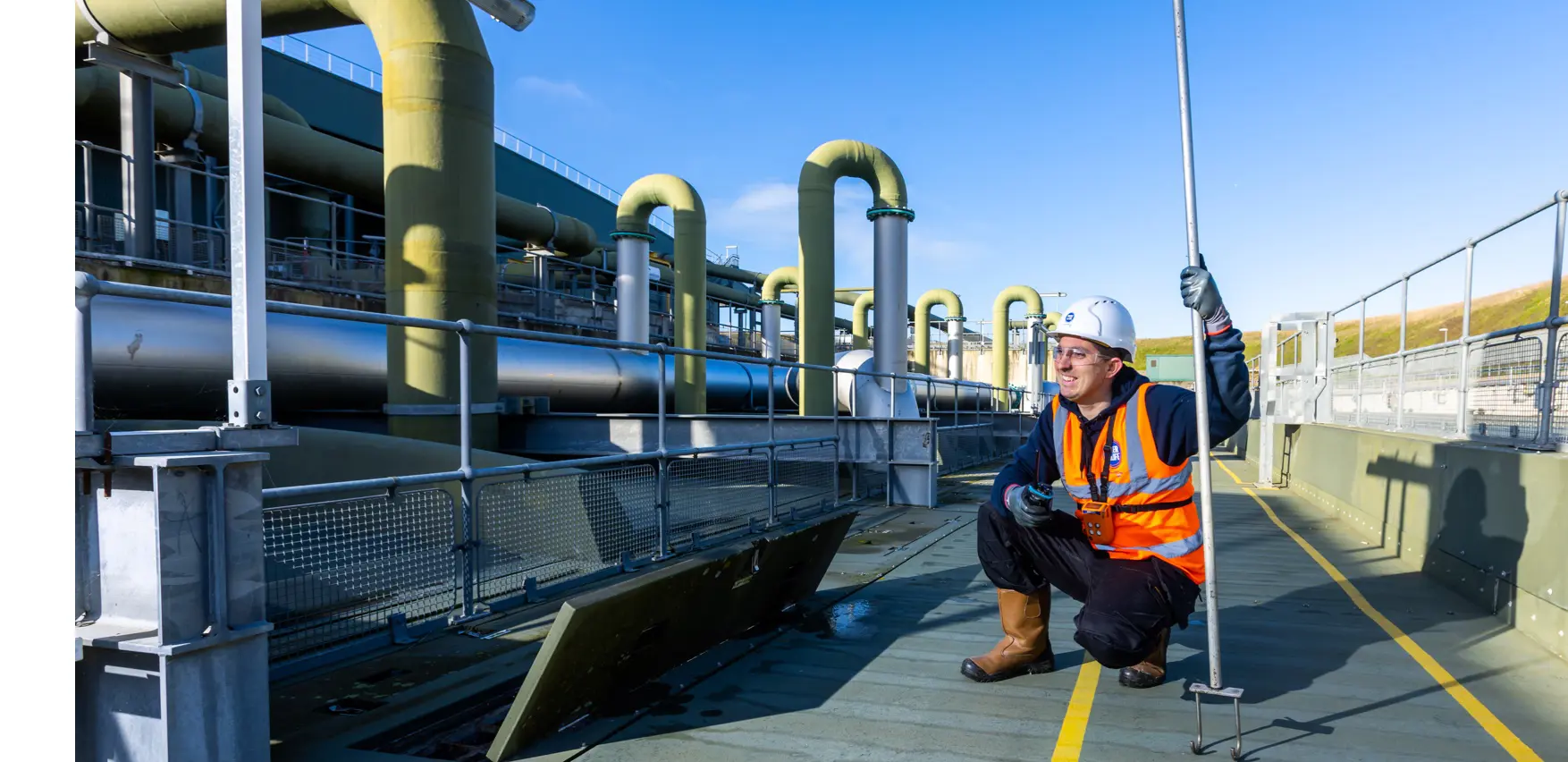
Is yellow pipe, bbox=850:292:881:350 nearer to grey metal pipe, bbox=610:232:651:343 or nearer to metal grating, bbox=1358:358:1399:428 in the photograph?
grey metal pipe, bbox=610:232:651:343

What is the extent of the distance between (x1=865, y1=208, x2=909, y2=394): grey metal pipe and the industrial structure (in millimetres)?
59

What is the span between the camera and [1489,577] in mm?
5645

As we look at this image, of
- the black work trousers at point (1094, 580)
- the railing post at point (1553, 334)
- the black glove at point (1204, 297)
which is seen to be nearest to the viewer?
the black glove at point (1204, 297)

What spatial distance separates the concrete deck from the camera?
11.4 ft

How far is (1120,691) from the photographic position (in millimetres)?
4129

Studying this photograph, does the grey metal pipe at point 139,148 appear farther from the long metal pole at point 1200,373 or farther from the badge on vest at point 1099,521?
the long metal pole at point 1200,373

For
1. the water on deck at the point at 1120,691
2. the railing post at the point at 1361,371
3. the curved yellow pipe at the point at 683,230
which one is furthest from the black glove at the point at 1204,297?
the curved yellow pipe at the point at 683,230

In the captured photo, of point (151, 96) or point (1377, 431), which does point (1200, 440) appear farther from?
point (151, 96)

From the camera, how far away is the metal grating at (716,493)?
7250 millimetres

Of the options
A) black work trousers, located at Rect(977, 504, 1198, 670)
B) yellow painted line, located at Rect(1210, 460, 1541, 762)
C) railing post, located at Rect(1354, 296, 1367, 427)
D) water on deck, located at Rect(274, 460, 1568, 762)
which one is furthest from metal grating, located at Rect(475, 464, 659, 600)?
railing post, located at Rect(1354, 296, 1367, 427)

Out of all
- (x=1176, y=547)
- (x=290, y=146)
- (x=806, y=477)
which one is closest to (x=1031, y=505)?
(x=1176, y=547)

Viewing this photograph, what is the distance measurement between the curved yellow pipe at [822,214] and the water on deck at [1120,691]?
789cm

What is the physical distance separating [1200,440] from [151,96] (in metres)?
13.6

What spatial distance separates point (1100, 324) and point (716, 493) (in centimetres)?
433
